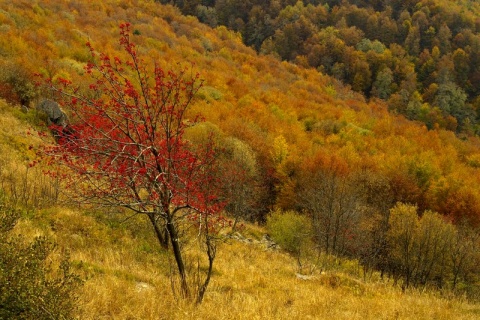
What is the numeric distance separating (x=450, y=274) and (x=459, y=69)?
90.1 meters

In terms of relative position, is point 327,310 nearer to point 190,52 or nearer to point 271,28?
point 190,52

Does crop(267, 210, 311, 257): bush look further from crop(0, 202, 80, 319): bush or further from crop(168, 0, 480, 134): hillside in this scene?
crop(168, 0, 480, 134): hillside

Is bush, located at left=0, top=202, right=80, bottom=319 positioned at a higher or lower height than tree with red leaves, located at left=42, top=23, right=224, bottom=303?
lower

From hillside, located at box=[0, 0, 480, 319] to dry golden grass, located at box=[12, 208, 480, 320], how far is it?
4 cm

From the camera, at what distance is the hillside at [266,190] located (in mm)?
7758

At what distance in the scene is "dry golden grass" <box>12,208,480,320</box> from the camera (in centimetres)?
533

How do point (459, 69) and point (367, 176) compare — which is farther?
point (459, 69)

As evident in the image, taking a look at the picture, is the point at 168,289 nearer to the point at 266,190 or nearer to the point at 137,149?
the point at 137,149

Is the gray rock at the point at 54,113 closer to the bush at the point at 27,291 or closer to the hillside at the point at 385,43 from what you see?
the bush at the point at 27,291

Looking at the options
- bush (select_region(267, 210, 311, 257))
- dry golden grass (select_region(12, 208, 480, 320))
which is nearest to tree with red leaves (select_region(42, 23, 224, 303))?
dry golden grass (select_region(12, 208, 480, 320))

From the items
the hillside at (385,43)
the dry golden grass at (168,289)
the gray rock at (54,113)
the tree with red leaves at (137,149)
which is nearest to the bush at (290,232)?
the dry golden grass at (168,289)

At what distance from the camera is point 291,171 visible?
40312mm

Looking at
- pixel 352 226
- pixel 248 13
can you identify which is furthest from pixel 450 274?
pixel 248 13

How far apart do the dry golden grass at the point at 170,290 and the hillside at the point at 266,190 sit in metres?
0.04
